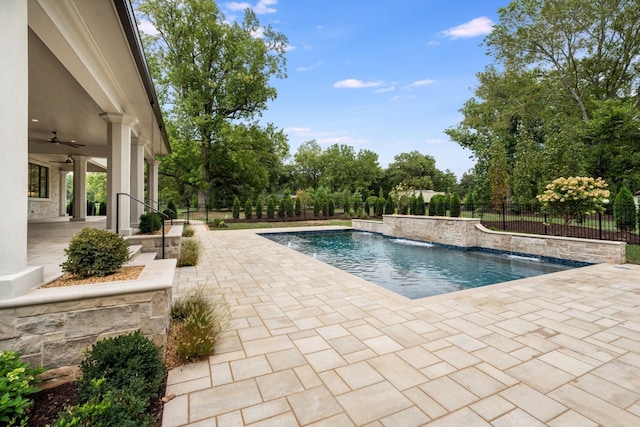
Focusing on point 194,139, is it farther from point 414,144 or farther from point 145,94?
point 414,144


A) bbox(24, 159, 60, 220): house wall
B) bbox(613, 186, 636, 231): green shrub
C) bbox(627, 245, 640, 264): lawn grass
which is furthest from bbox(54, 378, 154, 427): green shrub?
bbox(24, 159, 60, 220): house wall

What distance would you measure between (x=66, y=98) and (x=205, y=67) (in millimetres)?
16505

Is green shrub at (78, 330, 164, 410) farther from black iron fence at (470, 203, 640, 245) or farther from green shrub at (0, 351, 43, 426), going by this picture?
black iron fence at (470, 203, 640, 245)

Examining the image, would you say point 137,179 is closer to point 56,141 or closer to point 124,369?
point 56,141

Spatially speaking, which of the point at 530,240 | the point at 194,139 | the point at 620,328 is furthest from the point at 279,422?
the point at 194,139

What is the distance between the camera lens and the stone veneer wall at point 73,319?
7.26 ft

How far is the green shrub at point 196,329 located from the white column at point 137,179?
17.2 feet

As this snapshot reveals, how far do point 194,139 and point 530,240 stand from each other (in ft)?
63.7

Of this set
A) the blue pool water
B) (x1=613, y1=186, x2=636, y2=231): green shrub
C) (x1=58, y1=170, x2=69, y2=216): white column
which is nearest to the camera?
the blue pool water

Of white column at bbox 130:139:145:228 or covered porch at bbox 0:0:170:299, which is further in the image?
white column at bbox 130:139:145:228

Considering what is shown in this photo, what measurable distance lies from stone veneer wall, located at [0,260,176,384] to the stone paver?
600 mm

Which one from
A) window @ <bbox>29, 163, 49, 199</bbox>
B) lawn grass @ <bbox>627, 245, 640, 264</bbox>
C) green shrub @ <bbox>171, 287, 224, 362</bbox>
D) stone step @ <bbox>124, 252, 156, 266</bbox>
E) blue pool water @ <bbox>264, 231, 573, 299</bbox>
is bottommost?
blue pool water @ <bbox>264, 231, 573, 299</bbox>

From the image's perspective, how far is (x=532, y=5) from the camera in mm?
17031

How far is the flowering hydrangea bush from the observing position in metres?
8.11
